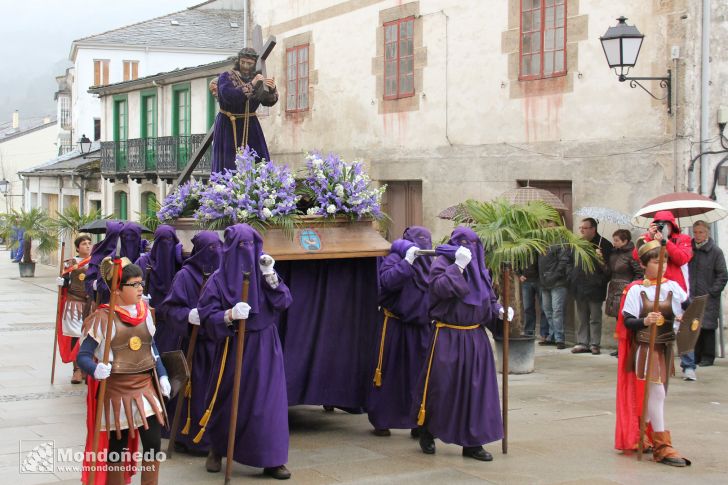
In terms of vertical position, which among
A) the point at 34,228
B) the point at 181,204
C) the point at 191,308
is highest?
the point at 181,204

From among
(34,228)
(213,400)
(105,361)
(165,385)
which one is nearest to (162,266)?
(213,400)

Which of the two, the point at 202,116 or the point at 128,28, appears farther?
the point at 128,28

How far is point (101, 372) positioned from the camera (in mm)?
5914

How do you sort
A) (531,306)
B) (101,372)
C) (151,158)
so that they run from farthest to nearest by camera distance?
(151,158)
(531,306)
(101,372)

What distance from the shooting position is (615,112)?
540 inches

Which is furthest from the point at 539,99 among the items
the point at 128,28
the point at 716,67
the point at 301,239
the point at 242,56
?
the point at 128,28

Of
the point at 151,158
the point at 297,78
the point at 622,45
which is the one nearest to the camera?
the point at 622,45

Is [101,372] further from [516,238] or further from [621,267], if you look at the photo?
[621,267]

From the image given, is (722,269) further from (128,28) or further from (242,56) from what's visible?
(128,28)

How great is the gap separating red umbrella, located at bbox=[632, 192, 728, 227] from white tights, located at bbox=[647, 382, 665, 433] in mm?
3160

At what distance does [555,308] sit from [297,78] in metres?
9.18

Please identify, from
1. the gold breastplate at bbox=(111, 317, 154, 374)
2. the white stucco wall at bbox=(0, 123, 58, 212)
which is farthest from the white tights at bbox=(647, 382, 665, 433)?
A: the white stucco wall at bbox=(0, 123, 58, 212)

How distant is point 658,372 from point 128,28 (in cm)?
3539

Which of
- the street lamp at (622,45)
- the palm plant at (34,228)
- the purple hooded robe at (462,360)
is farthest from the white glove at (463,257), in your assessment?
the palm plant at (34,228)
